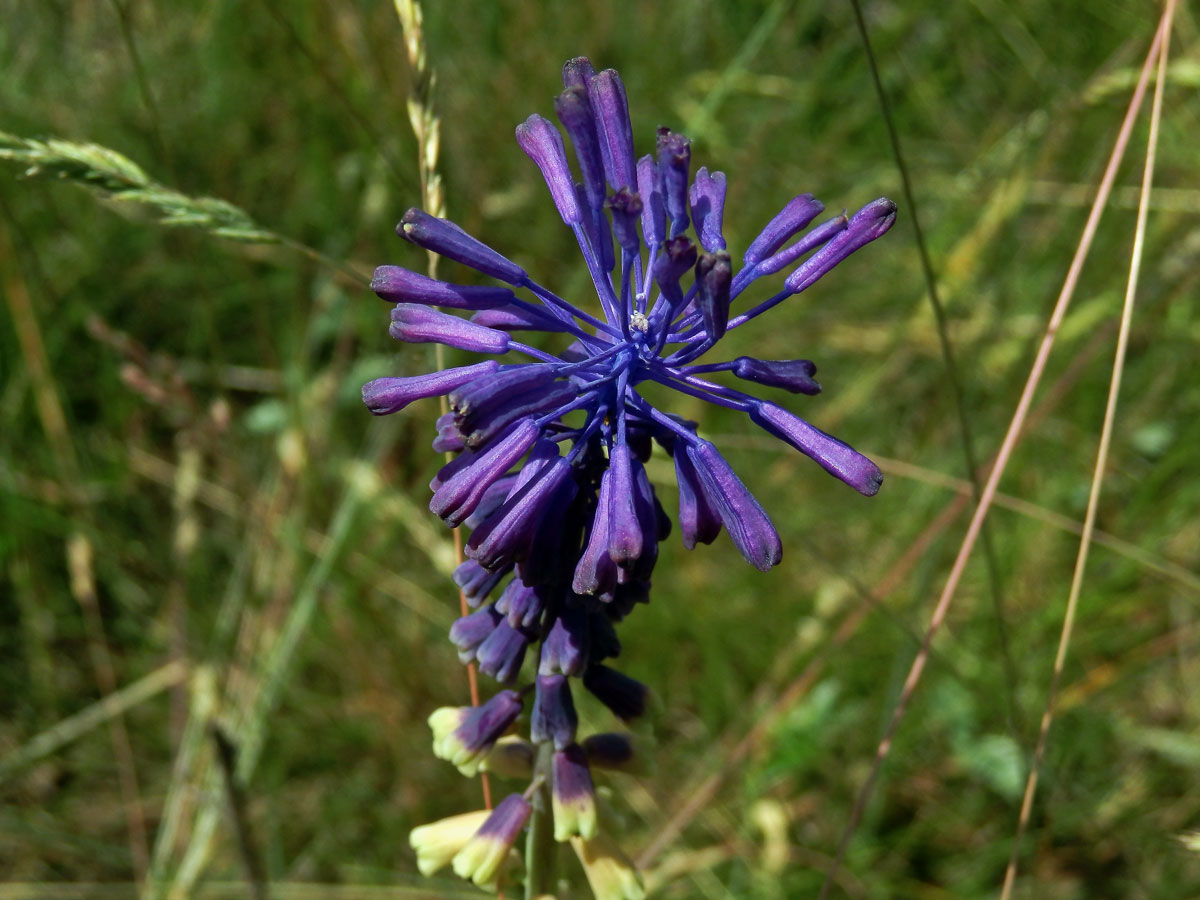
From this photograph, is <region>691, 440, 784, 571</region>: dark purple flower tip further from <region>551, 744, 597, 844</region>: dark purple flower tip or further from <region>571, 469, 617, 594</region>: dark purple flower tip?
<region>551, 744, 597, 844</region>: dark purple flower tip

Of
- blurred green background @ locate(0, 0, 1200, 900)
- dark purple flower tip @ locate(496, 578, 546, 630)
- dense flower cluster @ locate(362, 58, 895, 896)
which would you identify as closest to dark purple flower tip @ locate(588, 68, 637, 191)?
dense flower cluster @ locate(362, 58, 895, 896)

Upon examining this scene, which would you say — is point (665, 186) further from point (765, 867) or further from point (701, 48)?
point (701, 48)

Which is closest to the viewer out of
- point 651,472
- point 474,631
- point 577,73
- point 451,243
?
point 451,243

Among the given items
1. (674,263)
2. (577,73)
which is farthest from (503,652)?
(577,73)

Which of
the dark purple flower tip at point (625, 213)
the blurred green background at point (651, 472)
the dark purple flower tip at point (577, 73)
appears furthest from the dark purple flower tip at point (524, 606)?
the blurred green background at point (651, 472)

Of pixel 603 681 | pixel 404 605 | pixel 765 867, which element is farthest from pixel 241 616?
pixel 603 681

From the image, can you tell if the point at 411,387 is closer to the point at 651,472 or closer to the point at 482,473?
the point at 482,473
